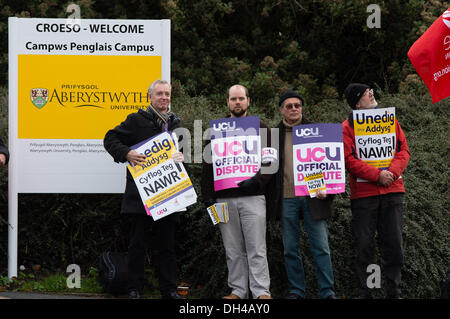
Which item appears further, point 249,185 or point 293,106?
point 293,106

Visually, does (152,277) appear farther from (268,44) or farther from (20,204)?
(268,44)

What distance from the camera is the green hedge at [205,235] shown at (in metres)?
7.51

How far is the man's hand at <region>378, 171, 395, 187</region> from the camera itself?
21.6 feet

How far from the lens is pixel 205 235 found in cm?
766

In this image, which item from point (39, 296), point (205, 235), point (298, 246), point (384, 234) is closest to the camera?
point (384, 234)

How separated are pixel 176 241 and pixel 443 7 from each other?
7.73 metres

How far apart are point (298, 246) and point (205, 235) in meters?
1.25

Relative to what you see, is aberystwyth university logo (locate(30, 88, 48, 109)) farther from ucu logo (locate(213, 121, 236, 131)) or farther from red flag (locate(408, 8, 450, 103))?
red flag (locate(408, 8, 450, 103))

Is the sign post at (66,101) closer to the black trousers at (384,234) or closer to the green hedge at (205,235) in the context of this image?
the green hedge at (205,235)

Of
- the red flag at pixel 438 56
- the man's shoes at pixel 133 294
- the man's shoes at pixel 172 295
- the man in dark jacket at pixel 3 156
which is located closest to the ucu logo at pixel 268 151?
the man's shoes at pixel 172 295

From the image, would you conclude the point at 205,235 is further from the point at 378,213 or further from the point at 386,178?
the point at 386,178

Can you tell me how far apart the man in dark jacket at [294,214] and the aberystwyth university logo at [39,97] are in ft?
8.89

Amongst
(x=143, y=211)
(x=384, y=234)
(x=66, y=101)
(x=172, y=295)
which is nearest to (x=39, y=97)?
(x=66, y=101)

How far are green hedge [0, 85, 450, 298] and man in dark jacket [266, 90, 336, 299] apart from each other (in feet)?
2.06
